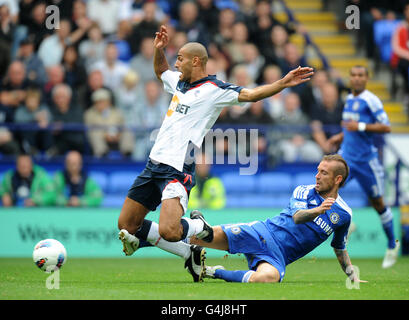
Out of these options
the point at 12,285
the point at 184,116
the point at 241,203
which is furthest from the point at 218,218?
the point at 12,285

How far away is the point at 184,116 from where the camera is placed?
27.7ft

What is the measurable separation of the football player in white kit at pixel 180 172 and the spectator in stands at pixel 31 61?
720 centimetres

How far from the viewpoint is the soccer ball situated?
8188mm

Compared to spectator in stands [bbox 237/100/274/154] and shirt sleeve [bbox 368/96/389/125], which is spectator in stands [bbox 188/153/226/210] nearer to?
spectator in stands [bbox 237/100/274/154]

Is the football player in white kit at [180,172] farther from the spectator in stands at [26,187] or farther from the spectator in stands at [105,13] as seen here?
the spectator in stands at [105,13]

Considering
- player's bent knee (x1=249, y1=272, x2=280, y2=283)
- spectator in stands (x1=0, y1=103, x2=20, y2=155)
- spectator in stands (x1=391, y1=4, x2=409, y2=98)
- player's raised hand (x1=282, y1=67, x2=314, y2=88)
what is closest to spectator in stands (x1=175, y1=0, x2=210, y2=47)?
spectator in stands (x1=391, y1=4, x2=409, y2=98)

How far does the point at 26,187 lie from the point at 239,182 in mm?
3945

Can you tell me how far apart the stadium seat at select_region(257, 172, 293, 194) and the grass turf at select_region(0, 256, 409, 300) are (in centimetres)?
275

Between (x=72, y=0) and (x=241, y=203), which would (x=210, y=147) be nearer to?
(x=241, y=203)

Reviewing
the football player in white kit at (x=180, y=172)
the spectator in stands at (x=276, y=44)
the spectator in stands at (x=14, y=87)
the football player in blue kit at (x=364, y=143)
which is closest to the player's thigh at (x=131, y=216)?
Answer: the football player in white kit at (x=180, y=172)

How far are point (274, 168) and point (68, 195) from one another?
3.92 meters

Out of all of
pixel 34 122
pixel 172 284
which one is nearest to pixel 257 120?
pixel 34 122

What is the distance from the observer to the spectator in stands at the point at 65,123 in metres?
14.1

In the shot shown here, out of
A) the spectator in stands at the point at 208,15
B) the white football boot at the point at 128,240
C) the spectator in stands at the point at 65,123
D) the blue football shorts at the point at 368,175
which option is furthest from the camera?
the spectator in stands at the point at 208,15
